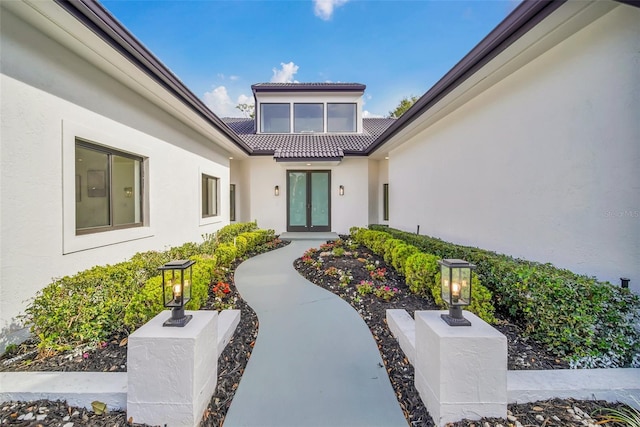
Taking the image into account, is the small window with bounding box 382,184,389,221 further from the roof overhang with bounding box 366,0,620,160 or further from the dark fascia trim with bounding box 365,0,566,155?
the dark fascia trim with bounding box 365,0,566,155

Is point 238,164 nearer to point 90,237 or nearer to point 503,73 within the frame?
point 90,237

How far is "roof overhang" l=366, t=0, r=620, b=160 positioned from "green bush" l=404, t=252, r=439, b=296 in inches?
129

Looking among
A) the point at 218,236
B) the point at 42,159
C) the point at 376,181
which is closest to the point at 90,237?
the point at 42,159

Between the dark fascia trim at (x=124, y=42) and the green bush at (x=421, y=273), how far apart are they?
5.53m

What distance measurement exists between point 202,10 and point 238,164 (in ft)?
19.8

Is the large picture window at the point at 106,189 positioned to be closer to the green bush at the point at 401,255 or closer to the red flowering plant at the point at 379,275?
the red flowering plant at the point at 379,275

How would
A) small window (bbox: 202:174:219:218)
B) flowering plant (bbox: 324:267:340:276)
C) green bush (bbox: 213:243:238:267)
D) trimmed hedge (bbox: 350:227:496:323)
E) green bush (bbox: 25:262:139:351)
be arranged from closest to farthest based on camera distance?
green bush (bbox: 25:262:139:351), trimmed hedge (bbox: 350:227:496:323), flowering plant (bbox: 324:267:340:276), green bush (bbox: 213:243:238:267), small window (bbox: 202:174:219:218)

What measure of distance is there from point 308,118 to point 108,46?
36.7ft

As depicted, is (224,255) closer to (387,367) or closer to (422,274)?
(422,274)

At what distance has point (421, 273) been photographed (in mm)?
4484

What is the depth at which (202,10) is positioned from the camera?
852 centimetres

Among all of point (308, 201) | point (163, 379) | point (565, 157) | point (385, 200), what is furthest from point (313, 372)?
point (385, 200)

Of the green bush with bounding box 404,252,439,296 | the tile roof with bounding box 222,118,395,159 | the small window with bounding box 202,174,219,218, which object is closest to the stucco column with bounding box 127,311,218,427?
the green bush with bounding box 404,252,439,296

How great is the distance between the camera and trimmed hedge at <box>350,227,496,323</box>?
3514 millimetres
